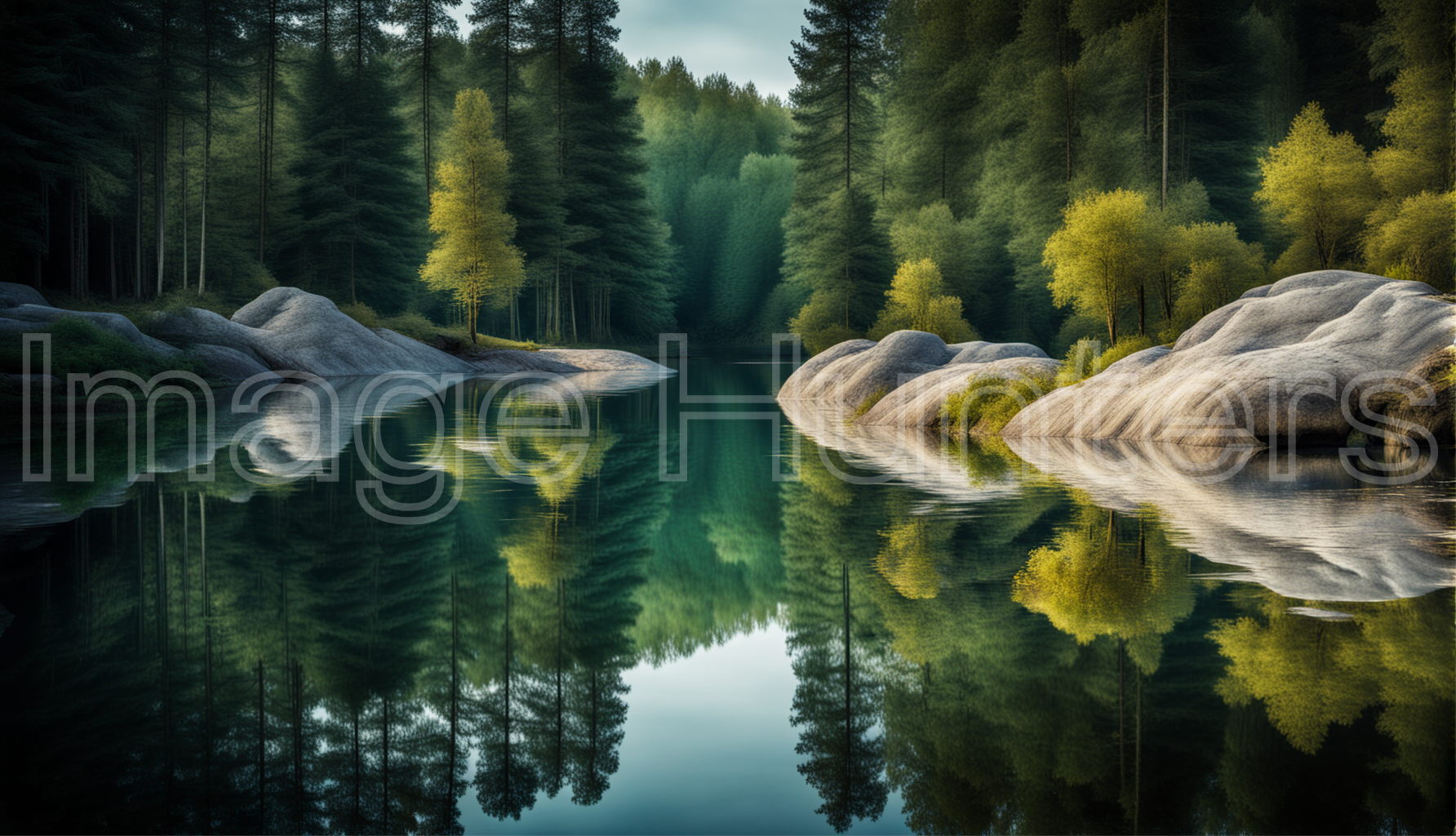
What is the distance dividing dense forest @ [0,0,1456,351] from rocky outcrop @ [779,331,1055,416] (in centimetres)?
347

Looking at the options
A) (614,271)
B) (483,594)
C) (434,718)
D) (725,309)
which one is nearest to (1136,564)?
(483,594)

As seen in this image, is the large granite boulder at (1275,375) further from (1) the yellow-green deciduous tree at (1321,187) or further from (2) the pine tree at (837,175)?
(2) the pine tree at (837,175)

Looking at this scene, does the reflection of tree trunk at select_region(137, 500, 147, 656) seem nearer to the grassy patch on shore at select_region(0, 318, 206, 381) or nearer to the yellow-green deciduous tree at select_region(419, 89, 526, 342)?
the grassy patch on shore at select_region(0, 318, 206, 381)

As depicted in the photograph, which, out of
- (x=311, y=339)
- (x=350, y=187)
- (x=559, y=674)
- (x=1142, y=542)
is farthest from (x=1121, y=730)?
(x=350, y=187)

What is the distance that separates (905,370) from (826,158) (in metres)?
25.8

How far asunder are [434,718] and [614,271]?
50787mm

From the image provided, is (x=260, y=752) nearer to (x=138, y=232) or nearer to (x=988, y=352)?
(x=988, y=352)

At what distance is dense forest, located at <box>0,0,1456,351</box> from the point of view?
24.9m

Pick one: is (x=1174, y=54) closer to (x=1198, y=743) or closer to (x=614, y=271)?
(x=614, y=271)

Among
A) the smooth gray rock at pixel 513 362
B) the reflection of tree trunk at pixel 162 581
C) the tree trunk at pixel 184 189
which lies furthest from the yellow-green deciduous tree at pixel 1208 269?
the tree trunk at pixel 184 189

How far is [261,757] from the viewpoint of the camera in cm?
327

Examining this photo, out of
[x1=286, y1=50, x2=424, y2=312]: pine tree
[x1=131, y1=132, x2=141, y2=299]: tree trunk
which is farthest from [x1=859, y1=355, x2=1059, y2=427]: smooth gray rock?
[x1=286, y1=50, x2=424, y2=312]: pine tree

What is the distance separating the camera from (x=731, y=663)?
4.50m

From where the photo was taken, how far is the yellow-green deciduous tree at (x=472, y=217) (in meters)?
38.6
